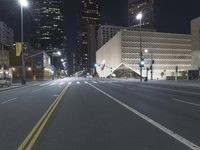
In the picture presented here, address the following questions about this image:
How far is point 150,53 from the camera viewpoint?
13700 centimetres

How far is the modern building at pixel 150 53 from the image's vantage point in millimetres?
133000

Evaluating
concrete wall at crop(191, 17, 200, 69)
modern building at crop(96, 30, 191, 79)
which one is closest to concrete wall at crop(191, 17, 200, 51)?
concrete wall at crop(191, 17, 200, 69)

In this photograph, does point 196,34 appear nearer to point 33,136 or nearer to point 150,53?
point 150,53

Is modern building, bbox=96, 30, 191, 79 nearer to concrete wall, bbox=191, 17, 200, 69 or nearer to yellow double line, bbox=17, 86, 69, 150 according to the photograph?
concrete wall, bbox=191, 17, 200, 69

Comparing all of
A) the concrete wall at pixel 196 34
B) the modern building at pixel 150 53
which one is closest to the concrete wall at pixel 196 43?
the concrete wall at pixel 196 34

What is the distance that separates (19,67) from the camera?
97.3 metres

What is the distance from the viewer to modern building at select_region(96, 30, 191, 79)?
436ft

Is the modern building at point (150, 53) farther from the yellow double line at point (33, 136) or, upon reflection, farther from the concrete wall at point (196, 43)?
the yellow double line at point (33, 136)

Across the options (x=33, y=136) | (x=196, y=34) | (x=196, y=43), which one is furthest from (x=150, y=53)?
(x=33, y=136)

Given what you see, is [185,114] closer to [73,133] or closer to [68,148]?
[73,133]

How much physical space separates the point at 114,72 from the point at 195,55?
2874 inches

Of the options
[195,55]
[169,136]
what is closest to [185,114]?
[169,136]

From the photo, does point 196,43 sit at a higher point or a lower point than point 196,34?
lower

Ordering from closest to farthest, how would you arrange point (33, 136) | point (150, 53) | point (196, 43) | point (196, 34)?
1. point (33, 136)
2. point (196, 34)
3. point (196, 43)
4. point (150, 53)
